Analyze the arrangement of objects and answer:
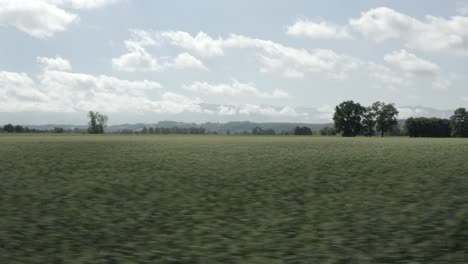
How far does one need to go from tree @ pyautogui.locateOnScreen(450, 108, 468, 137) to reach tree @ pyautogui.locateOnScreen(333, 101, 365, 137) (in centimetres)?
4053

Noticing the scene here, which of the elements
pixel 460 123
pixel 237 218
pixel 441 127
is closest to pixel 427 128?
pixel 441 127

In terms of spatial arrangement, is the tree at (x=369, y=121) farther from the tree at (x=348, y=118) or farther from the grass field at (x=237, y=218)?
the grass field at (x=237, y=218)

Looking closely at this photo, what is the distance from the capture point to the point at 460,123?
193875mm

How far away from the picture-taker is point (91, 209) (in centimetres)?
1723

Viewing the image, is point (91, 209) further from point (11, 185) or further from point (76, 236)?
point (11, 185)

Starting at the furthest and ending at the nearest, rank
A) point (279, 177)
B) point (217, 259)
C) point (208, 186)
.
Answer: point (279, 177), point (208, 186), point (217, 259)

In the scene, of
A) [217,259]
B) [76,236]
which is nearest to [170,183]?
[76,236]

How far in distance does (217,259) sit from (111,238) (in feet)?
12.5

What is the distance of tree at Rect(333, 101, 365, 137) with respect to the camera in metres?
192

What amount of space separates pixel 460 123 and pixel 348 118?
160 feet

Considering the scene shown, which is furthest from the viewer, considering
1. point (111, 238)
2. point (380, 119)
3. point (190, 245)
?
point (380, 119)

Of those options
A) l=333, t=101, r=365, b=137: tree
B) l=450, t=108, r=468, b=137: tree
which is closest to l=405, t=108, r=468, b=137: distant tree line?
l=450, t=108, r=468, b=137: tree

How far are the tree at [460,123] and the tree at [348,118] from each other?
40.5m

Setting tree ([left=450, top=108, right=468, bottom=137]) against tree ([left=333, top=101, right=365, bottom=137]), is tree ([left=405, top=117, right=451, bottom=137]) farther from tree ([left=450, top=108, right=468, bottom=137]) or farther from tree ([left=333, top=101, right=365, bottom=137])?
tree ([left=333, top=101, right=365, bottom=137])
